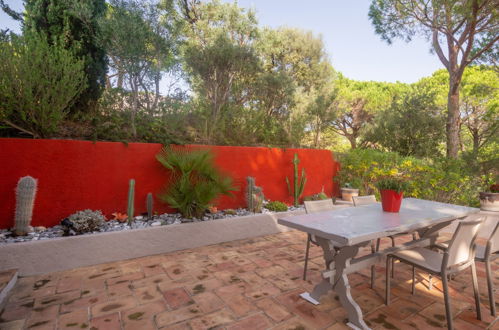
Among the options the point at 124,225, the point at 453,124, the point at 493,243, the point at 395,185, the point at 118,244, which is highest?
the point at 453,124

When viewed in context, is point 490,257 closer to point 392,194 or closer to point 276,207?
point 392,194

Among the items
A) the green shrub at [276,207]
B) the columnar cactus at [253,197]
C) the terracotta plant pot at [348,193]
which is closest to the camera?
the columnar cactus at [253,197]

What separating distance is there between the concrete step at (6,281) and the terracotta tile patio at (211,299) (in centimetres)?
7

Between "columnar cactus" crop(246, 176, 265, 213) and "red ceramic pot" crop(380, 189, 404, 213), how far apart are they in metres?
2.40

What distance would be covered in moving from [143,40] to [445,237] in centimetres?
608

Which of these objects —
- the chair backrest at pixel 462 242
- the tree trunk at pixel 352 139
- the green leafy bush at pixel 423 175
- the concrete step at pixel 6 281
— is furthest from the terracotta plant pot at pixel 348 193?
the tree trunk at pixel 352 139

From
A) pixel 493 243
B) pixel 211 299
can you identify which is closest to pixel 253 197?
pixel 211 299

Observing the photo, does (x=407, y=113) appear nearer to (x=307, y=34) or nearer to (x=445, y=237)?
(x=445, y=237)

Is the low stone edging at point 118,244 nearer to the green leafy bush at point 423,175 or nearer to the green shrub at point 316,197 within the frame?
the green shrub at point 316,197

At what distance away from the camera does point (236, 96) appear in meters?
7.36

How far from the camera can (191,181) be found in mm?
4180

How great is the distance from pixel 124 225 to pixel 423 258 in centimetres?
346

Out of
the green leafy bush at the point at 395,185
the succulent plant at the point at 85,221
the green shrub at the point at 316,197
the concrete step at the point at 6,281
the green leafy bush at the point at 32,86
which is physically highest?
the green leafy bush at the point at 32,86

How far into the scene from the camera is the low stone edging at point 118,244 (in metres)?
2.79
